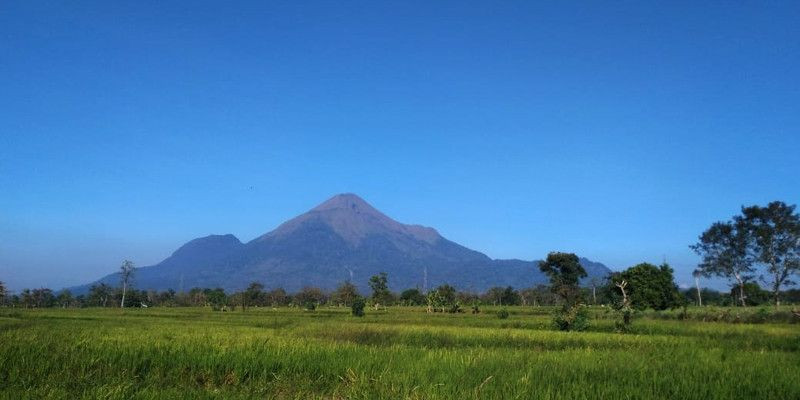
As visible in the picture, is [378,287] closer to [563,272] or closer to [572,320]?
[563,272]

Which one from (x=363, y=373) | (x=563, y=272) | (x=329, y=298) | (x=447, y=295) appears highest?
(x=563, y=272)

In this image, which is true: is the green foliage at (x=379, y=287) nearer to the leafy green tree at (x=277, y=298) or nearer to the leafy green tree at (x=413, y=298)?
the leafy green tree at (x=413, y=298)

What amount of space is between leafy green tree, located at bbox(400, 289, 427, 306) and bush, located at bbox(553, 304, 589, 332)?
6905cm

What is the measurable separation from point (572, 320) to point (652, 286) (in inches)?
1152

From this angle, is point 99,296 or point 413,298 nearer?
point 99,296

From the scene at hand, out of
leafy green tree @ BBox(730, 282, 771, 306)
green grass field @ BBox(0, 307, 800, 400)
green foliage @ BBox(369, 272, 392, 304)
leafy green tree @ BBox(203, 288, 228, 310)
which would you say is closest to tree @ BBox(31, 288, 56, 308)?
leafy green tree @ BBox(203, 288, 228, 310)

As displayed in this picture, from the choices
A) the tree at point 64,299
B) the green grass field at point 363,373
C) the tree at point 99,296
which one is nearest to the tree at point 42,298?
the tree at point 64,299

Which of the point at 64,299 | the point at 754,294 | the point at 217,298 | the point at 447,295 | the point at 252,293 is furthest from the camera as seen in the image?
the point at 64,299

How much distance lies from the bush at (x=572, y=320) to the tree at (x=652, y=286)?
2500cm

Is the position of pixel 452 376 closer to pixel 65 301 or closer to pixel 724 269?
pixel 724 269

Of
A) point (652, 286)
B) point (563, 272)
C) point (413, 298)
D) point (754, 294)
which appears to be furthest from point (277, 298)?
point (754, 294)

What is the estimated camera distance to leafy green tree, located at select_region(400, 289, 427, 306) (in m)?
97.6

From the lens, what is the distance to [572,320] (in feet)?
85.0

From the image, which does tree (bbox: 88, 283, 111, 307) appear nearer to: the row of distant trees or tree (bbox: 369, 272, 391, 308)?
the row of distant trees
